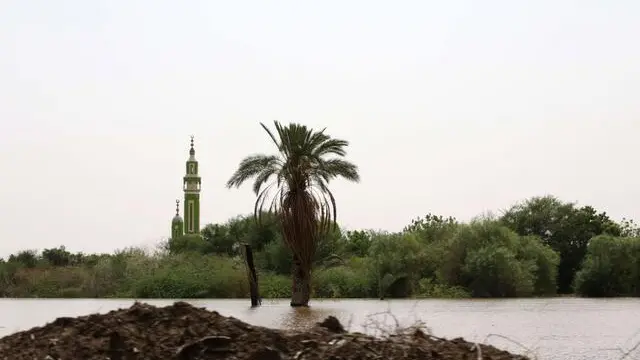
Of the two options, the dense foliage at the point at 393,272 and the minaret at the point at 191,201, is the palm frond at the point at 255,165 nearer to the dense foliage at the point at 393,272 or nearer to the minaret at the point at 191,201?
the dense foliage at the point at 393,272

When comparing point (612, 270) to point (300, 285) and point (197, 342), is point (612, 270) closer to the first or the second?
point (300, 285)

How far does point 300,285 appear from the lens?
1287 inches

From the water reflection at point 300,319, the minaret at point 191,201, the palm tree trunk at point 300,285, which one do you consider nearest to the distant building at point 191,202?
the minaret at point 191,201

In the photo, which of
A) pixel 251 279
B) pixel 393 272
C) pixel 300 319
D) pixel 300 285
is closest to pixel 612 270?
pixel 393 272

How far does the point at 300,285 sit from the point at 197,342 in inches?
1065

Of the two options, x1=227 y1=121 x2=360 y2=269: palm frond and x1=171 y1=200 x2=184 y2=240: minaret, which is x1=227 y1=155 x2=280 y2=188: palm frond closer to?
x1=227 y1=121 x2=360 y2=269: palm frond

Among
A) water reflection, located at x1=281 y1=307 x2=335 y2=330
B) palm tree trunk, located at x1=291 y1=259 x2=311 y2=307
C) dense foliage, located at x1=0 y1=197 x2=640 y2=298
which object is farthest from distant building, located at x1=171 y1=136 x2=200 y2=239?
water reflection, located at x1=281 y1=307 x2=335 y2=330

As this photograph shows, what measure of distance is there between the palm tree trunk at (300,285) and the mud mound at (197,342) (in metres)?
26.0

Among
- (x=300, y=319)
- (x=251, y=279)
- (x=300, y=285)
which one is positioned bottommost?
Result: (x=300, y=319)

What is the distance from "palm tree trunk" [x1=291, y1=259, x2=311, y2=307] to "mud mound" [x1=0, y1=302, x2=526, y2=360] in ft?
85.1

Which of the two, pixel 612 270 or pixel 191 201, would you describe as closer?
pixel 612 270

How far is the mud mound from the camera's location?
5.73m

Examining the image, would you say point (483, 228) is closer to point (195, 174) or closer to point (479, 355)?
point (479, 355)

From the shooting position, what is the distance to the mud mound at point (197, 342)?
225 inches
